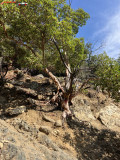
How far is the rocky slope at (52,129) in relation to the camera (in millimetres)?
4105

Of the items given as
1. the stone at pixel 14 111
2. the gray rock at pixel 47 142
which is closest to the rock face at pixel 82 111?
the gray rock at pixel 47 142

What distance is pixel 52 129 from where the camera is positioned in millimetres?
6883

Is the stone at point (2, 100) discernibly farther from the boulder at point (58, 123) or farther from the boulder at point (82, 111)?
the boulder at point (82, 111)

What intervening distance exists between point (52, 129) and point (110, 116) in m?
6.21

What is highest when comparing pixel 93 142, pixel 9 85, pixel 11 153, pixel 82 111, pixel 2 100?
pixel 9 85

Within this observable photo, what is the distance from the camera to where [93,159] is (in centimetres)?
571

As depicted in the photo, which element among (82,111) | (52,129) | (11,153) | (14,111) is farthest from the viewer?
(82,111)

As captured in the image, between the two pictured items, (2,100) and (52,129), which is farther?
(2,100)

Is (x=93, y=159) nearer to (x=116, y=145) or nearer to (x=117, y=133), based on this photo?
(x=116, y=145)

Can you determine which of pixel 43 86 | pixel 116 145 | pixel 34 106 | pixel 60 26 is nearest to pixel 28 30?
pixel 60 26

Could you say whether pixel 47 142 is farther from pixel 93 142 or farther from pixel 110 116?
pixel 110 116

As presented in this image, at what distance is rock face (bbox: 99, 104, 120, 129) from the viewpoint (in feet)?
31.0

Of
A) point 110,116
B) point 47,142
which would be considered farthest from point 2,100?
point 110,116

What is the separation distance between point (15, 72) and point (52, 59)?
6595 millimetres
